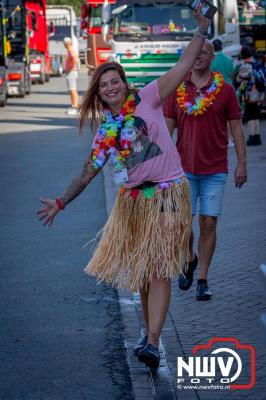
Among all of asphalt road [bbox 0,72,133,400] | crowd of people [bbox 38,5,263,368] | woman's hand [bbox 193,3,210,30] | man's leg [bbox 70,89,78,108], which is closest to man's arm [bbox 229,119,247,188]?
asphalt road [bbox 0,72,133,400]

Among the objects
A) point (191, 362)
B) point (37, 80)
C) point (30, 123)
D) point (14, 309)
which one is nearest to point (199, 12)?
point (191, 362)

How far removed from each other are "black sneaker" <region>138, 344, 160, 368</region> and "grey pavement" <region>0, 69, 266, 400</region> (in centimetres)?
7

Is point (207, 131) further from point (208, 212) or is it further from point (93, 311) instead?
point (93, 311)

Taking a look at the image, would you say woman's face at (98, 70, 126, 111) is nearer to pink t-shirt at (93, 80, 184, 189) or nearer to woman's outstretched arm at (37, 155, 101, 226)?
pink t-shirt at (93, 80, 184, 189)

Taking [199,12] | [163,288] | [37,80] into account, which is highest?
[199,12]

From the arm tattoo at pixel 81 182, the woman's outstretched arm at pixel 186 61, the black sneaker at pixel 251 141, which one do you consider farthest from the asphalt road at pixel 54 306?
the black sneaker at pixel 251 141

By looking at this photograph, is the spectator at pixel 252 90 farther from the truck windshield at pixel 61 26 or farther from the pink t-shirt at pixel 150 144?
the truck windshield at pixel 61 26

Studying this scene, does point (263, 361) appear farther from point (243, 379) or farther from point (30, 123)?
point (30, 123)

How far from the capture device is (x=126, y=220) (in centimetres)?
682

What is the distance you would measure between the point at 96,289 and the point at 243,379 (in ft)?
9.98

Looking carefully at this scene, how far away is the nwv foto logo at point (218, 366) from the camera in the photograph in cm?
639

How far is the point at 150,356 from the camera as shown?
6508 mm

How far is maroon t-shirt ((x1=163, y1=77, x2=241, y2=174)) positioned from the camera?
842 cm

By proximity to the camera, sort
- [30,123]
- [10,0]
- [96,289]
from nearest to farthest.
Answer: [96,289] < [30,123] < [10,0]
